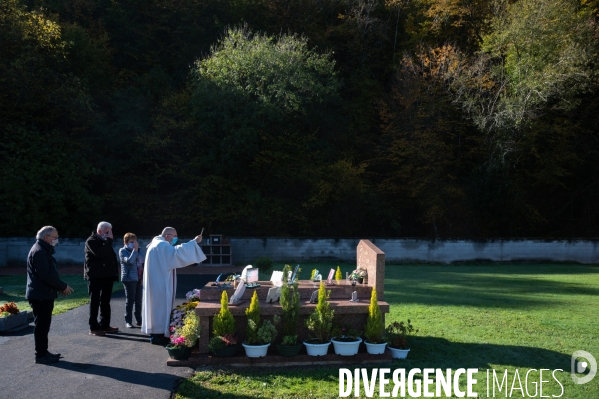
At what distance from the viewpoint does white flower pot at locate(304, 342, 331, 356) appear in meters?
8.37

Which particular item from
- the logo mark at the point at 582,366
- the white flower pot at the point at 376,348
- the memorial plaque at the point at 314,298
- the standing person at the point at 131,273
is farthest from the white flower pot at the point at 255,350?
the logo mark at the point at 582,366

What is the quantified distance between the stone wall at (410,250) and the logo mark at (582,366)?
1639 centimetres

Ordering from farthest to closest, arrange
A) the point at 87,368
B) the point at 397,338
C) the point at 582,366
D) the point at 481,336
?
the point at 481,336 < the point at 397,338 < the point at 582,366 < the point at 87,368

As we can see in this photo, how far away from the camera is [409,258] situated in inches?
1005

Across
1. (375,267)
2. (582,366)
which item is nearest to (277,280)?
(375,267)

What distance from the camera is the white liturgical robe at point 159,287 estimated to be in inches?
371

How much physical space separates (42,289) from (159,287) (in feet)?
6.10

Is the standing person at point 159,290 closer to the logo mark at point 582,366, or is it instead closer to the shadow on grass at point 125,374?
the shadow on grass at point 125,374

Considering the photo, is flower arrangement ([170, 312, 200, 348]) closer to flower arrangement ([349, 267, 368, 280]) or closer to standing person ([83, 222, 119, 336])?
standing person ([83, 222, 119, 336])

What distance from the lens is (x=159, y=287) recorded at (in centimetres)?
946

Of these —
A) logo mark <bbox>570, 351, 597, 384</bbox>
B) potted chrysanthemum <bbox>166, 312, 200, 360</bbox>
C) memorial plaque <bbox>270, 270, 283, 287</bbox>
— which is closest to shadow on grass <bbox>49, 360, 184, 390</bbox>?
potted chrysanthemum <bbox>166, 312, 200, 360</bbox>

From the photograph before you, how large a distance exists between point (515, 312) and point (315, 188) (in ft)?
52.1

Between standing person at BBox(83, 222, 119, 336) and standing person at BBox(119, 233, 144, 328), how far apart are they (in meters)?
0.24

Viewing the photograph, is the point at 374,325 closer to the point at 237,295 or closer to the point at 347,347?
the point at 347,347
